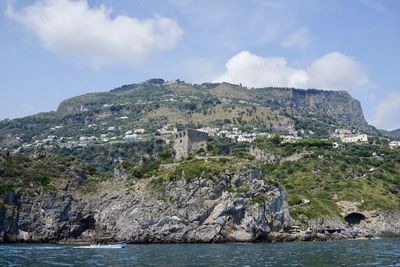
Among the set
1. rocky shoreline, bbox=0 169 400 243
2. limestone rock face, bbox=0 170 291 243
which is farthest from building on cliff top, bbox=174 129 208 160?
limestone rock face, bbox=0 170 291 243

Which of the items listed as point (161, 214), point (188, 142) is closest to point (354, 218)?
point (188, 142)

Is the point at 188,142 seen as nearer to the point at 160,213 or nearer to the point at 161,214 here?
the point at 160,213

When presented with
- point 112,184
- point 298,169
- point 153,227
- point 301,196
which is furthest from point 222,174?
point 298,169

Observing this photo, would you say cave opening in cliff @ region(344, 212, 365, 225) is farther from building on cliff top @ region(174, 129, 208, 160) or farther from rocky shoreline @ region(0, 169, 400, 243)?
building on cliff top @ region(174, 129, 208, 160)

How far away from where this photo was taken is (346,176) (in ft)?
468

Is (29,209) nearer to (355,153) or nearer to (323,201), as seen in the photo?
(323,201)

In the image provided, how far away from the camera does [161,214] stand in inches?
3725

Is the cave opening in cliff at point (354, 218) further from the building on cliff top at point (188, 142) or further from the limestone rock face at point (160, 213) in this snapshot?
the building on cliff top at point (188, 142)

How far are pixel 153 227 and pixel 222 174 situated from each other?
16.5 meters

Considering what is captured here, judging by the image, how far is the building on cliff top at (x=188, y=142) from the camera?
387ft

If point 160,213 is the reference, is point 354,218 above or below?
below

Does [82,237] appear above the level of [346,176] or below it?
below

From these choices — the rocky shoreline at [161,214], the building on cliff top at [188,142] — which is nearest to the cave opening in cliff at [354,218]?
the rocky shoreline at [161,214]

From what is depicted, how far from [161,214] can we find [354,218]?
51687 millimetres
